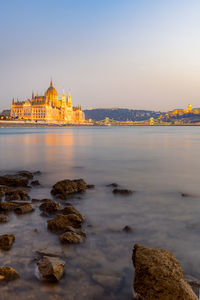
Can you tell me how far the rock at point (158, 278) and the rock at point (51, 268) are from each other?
749 millimetres

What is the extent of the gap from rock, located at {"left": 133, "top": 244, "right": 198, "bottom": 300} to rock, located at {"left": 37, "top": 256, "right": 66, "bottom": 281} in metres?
0.75

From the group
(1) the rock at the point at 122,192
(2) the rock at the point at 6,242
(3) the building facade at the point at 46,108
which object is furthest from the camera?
(3) the building facade at the point at 46,108

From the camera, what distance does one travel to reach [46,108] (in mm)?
125500

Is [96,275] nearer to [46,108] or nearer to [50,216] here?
[50,216]

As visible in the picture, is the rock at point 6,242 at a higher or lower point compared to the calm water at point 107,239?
higher

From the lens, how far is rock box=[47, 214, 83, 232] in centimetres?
349

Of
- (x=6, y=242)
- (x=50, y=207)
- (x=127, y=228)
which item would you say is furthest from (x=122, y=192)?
(x=6, y=242)

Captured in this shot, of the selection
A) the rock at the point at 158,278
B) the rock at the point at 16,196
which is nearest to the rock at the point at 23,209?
the rock at the point at 16,196

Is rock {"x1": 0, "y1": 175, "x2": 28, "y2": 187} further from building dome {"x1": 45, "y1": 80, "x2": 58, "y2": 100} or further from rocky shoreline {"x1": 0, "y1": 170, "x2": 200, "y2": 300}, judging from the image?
building dome {"x1": 45, "y1": 80, "x2": 58, "y2": 100}

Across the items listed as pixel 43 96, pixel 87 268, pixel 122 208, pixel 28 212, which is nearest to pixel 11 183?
pixel 28 212

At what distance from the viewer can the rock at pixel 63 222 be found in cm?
349

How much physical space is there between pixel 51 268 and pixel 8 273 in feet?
1.37

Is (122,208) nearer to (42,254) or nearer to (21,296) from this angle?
(42,254)

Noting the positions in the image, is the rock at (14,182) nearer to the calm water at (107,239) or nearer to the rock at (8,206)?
the calm water at (107,239)
